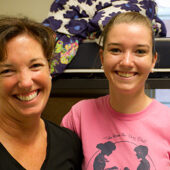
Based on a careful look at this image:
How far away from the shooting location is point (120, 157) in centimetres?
101

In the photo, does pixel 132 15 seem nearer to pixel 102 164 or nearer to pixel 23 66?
pixel 23 66

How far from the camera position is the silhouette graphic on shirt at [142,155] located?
99cm

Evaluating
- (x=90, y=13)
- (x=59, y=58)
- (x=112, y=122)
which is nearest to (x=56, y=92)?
(x=59, y=58)

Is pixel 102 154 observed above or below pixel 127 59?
below

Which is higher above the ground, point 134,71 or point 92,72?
point 134,71

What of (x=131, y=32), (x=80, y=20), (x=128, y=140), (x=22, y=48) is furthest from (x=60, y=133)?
(x=80, y=20)

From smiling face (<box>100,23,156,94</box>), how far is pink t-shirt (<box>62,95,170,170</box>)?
14 centimetres

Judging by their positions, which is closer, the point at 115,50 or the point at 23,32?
the point at 23,32

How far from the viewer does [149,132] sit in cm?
102

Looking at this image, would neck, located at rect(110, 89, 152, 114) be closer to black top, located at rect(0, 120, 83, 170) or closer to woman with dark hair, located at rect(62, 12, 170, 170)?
woman with dark hair, located at rect(62, 12, 170, 170)

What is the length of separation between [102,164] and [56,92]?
40.4 inches

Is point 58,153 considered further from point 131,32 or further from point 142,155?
point 131,32

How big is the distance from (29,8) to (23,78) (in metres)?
2.27

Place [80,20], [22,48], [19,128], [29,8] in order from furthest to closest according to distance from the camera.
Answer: [29,8], [80,20], [19,128], [22,48]
